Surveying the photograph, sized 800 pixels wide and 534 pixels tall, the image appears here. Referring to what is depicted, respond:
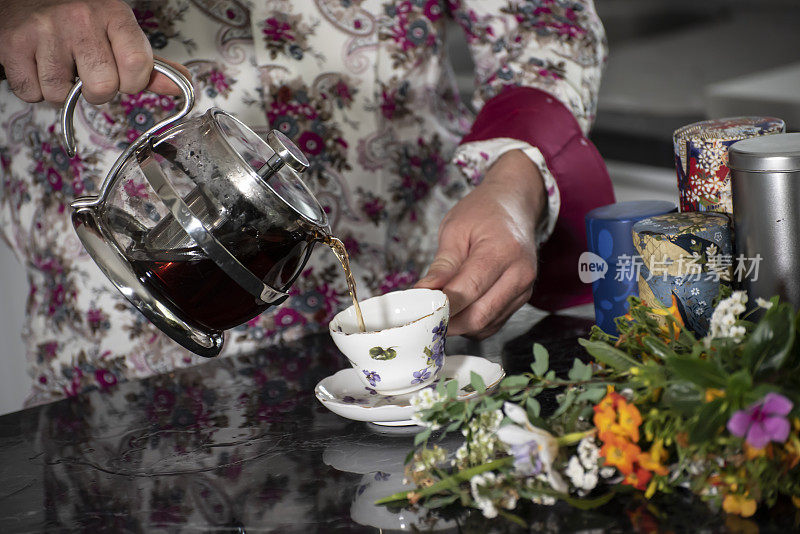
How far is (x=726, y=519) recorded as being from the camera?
57cm

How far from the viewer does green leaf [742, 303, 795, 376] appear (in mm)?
546

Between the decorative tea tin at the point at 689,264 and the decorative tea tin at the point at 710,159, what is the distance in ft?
0.15

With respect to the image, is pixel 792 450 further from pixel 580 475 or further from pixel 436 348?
pixel 436 348

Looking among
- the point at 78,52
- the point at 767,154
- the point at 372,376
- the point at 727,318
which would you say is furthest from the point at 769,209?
the point at 78,52

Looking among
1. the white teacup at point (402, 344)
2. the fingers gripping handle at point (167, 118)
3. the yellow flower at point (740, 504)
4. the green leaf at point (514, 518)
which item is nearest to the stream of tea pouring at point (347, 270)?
the white teacup at point (402, 344)

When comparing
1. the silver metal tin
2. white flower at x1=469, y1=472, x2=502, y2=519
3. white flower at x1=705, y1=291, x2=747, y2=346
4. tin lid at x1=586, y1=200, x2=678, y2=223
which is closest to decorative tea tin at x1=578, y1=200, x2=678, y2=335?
tin lid at x1=586, y1=200, x2=678, y2=223

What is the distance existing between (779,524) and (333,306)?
2.55ft

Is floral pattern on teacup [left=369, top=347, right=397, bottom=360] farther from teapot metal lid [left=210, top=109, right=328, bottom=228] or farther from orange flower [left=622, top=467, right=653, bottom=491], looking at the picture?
orange flower [left=622, top=467, right=653, bottom=491]

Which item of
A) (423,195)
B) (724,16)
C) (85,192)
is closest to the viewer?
(85,192)

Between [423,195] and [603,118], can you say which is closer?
[423,195]

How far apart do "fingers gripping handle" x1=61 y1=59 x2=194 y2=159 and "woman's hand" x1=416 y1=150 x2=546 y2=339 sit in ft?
0.98

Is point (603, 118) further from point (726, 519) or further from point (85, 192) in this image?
point (726, 519)

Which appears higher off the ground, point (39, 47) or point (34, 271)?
point (39, 47)

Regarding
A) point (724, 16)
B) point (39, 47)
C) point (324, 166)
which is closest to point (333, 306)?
point (324, 166)
